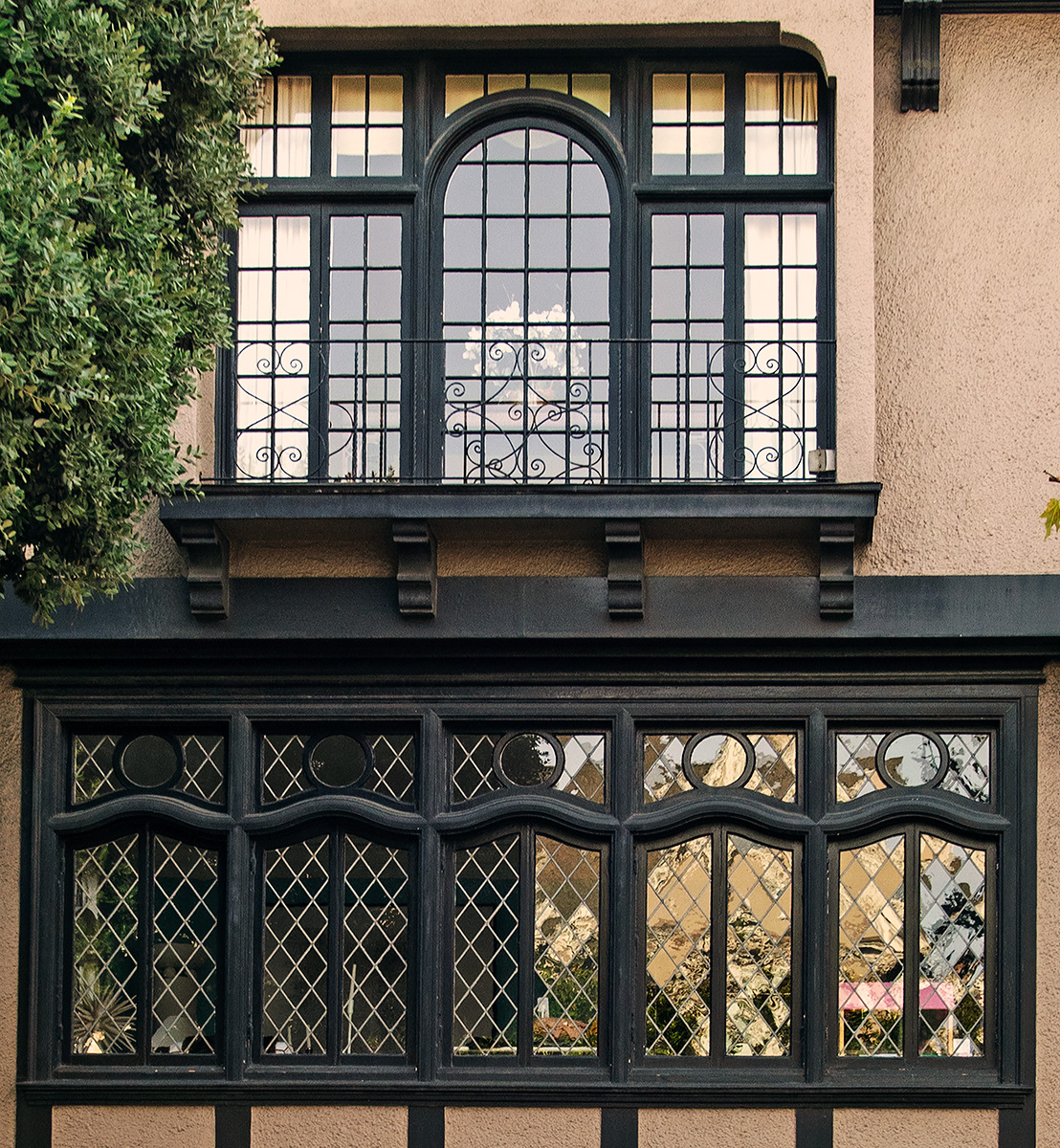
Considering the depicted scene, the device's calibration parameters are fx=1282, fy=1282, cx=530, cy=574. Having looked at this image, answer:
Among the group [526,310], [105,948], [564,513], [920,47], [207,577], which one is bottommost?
[105,948]

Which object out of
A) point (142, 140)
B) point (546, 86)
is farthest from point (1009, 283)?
point (142, 140)

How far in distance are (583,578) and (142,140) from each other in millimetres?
3412

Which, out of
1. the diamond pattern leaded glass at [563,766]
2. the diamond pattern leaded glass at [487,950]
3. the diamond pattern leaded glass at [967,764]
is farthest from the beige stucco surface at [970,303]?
the diamond pattern leaded glass at [487,950]

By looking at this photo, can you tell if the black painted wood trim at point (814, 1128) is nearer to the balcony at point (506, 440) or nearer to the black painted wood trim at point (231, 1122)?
the balcony at point (506, 440)

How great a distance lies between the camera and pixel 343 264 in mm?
8219

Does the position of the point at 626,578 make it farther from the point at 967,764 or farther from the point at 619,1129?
the point at 619,1129

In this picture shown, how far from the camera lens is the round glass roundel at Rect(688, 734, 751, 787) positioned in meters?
7.97

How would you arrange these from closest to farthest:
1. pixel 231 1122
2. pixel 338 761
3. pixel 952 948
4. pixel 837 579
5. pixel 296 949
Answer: pixel 837 579 → pixel 231 1122 → pixel 952 948 → pixel 296 949 → pixel 338 761

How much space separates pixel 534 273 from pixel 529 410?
3.05 ft

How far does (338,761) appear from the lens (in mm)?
8078

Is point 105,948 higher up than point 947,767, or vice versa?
point 947,767

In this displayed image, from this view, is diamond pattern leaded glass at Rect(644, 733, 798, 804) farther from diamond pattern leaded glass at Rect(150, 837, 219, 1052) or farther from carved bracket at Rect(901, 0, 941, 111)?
carved bracket at Rect(901, 0, 941, 111)

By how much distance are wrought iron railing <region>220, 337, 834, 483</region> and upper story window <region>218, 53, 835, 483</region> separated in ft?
0.05

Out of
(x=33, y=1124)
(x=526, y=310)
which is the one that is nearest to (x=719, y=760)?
(x=526, y=310)
